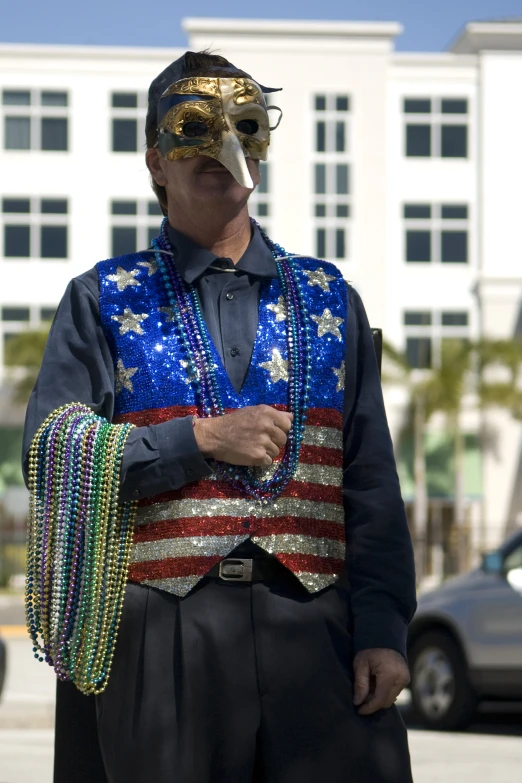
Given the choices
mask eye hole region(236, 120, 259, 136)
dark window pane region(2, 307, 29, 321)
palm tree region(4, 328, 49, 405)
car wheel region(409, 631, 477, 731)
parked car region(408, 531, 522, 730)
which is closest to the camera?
mask eye hole region(236, 120, 259, 136)

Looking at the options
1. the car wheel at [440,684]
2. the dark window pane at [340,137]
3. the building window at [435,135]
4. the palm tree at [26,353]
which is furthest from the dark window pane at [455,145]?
the car wheel at [440,684]

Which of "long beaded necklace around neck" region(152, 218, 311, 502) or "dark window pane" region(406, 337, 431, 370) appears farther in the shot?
"dark window pane" region(406, 337, 431, 370)

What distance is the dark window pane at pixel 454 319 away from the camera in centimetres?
4831

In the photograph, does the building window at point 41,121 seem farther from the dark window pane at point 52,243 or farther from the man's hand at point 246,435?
the man's hand at point 246,435

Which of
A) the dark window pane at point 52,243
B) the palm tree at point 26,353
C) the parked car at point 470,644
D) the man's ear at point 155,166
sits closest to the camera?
the man's ear at point 155,166

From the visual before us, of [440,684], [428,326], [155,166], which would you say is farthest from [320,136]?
[155,166]

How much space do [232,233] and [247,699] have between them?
914 mm

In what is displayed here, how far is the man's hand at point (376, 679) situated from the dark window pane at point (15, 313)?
45.4 meters

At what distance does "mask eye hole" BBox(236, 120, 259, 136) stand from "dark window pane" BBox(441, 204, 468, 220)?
150 feet

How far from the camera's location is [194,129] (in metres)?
2.95

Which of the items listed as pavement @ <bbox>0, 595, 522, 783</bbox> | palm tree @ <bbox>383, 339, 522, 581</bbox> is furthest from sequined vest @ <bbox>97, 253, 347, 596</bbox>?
palm tree @ <bbox>383, 339, 522, 581</bbox>

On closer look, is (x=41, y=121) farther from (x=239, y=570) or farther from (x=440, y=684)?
(x=239, y=570)

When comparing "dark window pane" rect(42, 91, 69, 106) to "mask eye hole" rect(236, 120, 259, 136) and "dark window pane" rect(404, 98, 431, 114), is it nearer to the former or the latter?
"dark window pane" rect(404, 98, 431, 114)

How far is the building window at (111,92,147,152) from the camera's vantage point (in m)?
47.3
